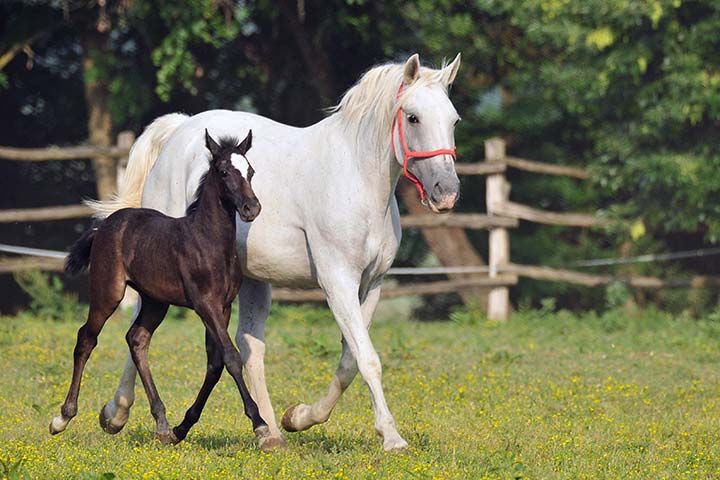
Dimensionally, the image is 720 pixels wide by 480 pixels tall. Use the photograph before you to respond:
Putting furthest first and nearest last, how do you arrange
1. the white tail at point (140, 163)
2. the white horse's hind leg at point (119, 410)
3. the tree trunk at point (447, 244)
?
the tree trunk at point (447, 244) < the white tail at point (140, 163) < the white horse's hind leg at point (119, 410)

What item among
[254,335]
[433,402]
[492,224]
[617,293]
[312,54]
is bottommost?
[617,293]

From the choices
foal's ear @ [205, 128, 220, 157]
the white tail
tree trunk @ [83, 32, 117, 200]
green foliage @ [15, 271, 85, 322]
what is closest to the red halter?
foal's ear @ [205, 128, 220, 157]

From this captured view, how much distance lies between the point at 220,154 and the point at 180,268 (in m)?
0.67

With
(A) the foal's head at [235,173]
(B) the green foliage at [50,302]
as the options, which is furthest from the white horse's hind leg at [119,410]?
(B) the green foliage at [50,302]

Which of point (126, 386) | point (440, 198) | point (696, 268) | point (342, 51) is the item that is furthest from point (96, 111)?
point (440, 198)

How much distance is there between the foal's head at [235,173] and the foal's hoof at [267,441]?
3.79 feet

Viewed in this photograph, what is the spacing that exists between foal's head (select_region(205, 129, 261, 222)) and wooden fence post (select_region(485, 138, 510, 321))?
8667mm

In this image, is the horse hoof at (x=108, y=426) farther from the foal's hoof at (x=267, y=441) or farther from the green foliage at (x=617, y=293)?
the green foliage at (x=617, y=293)

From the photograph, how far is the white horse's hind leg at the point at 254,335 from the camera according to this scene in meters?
7.35

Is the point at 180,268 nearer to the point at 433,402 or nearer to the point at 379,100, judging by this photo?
the point at 379,100

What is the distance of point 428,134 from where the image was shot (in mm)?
6465

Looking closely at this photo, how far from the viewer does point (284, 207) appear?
7.06 metres

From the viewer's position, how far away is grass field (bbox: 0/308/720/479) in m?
6.26

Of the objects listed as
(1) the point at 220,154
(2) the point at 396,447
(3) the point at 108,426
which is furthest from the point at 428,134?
(3) the point at 108,426
